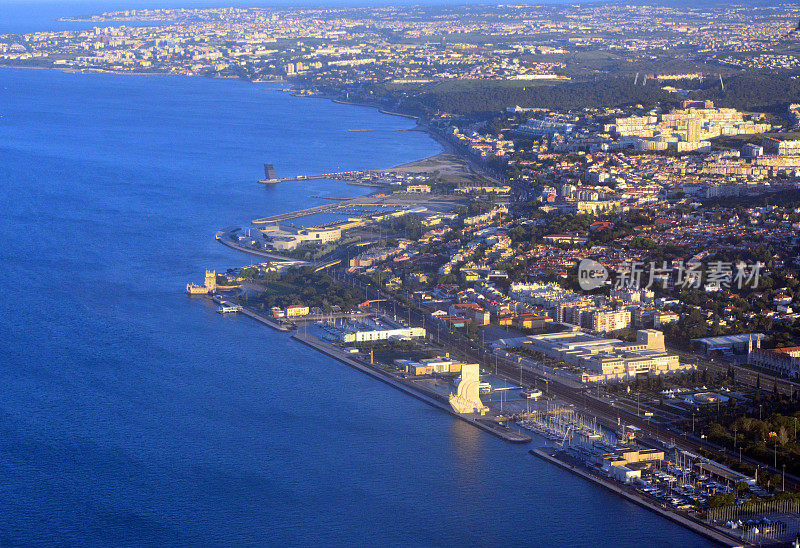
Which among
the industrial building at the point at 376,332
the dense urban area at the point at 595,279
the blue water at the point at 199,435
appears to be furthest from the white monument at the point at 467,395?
the industrial building at the point at 376,332

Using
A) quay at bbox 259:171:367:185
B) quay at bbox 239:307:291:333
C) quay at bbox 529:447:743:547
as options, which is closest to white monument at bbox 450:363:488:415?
quay at bbox 529:447:743:547

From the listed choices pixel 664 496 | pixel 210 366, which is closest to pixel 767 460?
pixel 664 496

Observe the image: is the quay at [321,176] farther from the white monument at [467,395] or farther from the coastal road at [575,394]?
the white monument at [467,395]

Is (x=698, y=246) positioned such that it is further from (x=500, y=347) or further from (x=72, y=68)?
(x=72, y=68)

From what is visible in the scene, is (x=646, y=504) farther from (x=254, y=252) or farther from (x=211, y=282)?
(x=254, y=252)

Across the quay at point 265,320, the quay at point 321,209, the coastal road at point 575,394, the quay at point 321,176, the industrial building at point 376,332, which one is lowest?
the quay at point 321,176

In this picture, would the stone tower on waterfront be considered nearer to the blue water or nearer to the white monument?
the blue water
